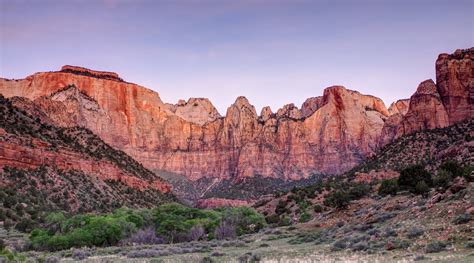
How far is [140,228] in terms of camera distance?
155 ft

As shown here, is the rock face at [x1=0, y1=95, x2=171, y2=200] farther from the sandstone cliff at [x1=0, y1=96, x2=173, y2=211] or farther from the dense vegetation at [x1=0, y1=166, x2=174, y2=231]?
the dense vegetation at [x1=0, y1=166, x2=174, y2=231]

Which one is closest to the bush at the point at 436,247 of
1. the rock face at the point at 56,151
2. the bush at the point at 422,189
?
the bush at the point at 422,189

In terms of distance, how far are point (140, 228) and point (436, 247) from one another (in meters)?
33.1

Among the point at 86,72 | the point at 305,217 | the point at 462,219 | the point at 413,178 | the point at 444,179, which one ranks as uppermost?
Answer: the point at 86,72

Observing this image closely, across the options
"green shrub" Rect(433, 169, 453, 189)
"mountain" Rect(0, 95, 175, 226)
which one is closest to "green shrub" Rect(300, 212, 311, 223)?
"green shrub" Rect(433, 169, 453, 189)

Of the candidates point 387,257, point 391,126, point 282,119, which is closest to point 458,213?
point 387,257

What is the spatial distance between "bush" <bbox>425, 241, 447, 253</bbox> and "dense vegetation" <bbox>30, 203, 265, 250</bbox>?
26435 mm

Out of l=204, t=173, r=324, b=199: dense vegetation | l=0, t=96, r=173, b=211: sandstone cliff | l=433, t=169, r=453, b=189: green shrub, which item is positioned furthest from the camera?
l=204, t=173, r=324, b=199: dense vegetation

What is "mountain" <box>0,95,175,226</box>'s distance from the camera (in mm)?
60838

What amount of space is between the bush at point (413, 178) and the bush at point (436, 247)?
73.8 feet

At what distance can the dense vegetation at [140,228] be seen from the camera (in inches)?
1566

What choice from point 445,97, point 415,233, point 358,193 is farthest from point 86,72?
point 415,233

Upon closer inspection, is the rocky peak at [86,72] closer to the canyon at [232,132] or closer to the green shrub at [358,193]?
the canyon at [232,132]

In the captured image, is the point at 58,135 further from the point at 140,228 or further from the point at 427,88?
the point at 427,88
